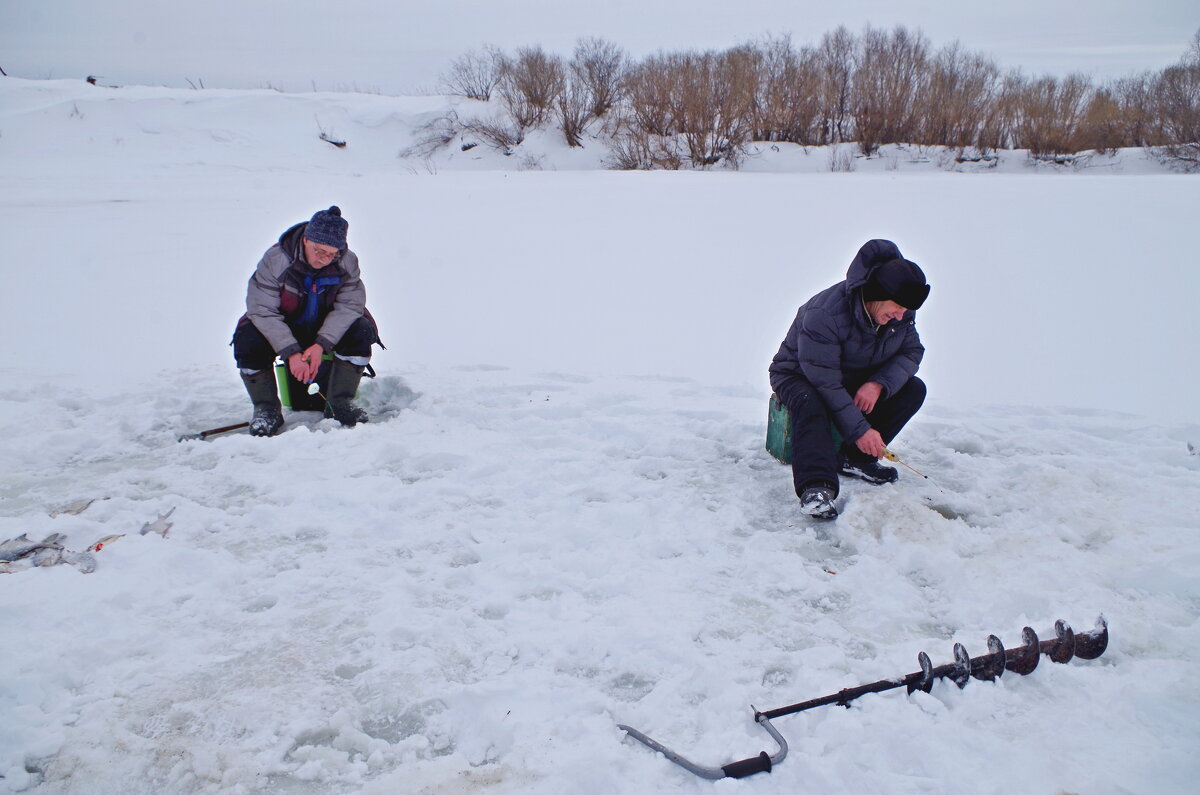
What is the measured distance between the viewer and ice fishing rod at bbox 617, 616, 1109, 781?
70.7 inches

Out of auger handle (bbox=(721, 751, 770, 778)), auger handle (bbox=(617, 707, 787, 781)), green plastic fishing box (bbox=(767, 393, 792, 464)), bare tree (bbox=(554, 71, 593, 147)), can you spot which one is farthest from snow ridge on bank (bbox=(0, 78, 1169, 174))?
auger handle (bbox=(721, 751, 770, 778))

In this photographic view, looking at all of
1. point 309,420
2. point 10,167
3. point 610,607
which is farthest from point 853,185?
point 10,167

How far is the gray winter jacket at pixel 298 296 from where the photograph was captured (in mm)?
3598

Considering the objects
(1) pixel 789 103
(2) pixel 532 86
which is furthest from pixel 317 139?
(1) pixel 789 103

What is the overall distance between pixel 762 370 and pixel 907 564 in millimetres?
2340

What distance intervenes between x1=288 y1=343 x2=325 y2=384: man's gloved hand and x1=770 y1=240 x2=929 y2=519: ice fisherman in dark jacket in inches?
84.1

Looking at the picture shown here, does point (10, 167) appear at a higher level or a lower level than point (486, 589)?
higher

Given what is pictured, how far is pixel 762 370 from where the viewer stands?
4.79 meters

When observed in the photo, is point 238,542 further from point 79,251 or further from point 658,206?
point 658,206

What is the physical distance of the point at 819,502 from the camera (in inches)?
111

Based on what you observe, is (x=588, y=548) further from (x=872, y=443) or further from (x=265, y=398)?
(x=265, y=398)

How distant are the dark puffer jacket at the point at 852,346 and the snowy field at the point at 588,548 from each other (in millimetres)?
435

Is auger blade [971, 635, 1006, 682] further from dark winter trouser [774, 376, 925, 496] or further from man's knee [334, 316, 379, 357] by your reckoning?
man's knee [334, 316, 379, 357]

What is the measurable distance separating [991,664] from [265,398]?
3.29 metres
